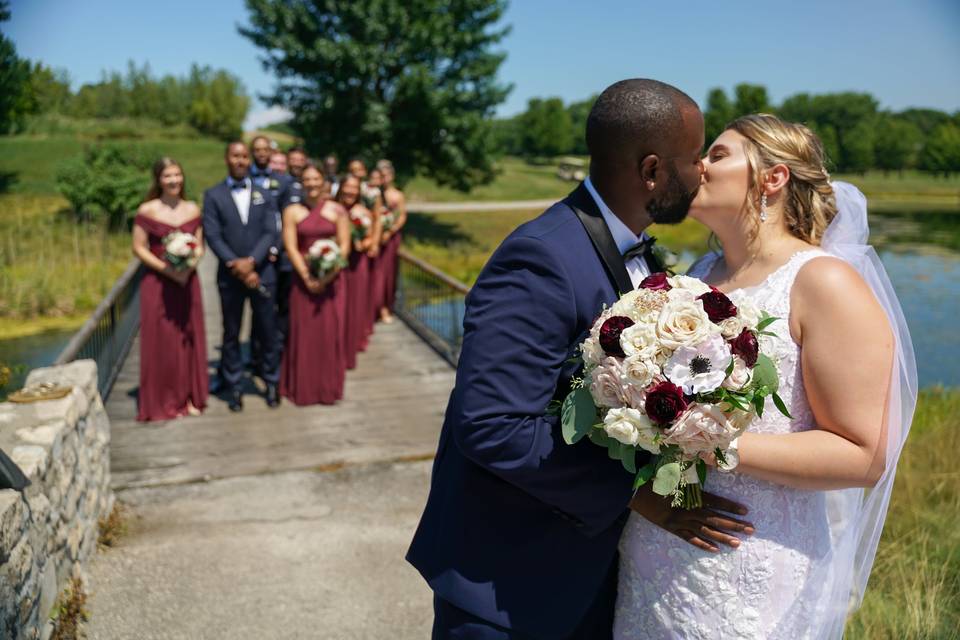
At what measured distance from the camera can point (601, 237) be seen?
2.14 metres

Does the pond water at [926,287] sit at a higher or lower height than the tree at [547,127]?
lower

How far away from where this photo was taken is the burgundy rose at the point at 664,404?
1.86 metres

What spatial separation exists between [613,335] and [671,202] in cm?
51

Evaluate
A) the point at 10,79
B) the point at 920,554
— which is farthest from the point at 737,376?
the point at 920,554

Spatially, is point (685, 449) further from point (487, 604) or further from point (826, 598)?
point (826, 598)

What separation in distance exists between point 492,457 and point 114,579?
11.8 feet

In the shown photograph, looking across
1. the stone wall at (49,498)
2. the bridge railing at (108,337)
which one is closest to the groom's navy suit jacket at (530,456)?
the stone wall at (49,498)

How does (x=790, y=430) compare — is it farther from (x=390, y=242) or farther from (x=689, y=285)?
(x=390, y=242)

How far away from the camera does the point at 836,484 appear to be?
7.48ft

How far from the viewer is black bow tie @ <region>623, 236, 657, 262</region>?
2.25m

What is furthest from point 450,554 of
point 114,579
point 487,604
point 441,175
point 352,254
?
point 441,175

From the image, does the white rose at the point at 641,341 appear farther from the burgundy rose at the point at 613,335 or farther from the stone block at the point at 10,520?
the stone block at the point at 10,520

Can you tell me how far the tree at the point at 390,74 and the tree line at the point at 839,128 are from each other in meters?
1.85

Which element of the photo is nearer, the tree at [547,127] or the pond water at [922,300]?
the pond water at [922,300]
